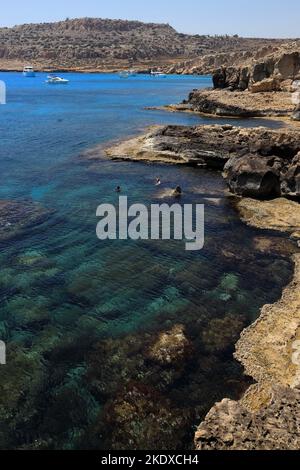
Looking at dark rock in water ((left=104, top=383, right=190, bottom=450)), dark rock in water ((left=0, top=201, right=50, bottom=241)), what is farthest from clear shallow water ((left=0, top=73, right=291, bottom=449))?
dark rock in water ((left=0, top=201, right=50, bottom=241))

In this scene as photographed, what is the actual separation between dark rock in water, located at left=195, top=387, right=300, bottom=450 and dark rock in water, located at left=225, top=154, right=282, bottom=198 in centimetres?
3032

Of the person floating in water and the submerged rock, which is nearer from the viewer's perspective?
the submerged rock

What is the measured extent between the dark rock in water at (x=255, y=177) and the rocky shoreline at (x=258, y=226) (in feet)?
0.33

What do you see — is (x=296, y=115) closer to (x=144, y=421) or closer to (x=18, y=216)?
(x=18, y=216)

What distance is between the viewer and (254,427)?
15828 mm

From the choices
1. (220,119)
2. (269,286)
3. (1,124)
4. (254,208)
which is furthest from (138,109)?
(269,286)

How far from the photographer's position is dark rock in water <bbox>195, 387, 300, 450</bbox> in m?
15.1

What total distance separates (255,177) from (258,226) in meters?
8.75

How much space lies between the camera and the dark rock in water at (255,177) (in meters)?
44.9

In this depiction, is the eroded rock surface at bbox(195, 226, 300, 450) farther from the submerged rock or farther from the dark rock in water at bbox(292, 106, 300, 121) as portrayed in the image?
the dark rock in water at bbox(292, 106, 300, 121)

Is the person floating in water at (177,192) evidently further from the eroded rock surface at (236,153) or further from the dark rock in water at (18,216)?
the dark rock in water at (18,216)

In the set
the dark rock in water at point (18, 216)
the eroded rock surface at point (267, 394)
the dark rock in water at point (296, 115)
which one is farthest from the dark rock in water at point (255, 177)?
the dark rock in water at point (296, 115)

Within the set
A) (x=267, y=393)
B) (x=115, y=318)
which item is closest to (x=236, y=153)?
(x=115, y=318)

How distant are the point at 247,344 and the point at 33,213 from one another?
2514cm
